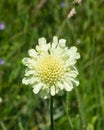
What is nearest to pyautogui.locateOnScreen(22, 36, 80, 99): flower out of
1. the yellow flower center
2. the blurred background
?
the yellow flower center

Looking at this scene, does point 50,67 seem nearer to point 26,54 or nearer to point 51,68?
point 51,68

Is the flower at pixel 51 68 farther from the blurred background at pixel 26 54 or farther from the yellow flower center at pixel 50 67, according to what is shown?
the blurred background at pixel 26 54

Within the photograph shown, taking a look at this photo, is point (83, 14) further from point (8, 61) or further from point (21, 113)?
point (21, 113)

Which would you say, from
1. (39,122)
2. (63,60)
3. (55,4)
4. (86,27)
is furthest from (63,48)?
(55,4)

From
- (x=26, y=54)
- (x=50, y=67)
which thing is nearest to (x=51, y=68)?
(x=50, y=67)

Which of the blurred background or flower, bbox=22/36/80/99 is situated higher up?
the blurred background

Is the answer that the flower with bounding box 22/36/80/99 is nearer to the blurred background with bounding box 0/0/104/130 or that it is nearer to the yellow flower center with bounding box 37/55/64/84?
the yellow flower center with bounding box 37/55/64/84
